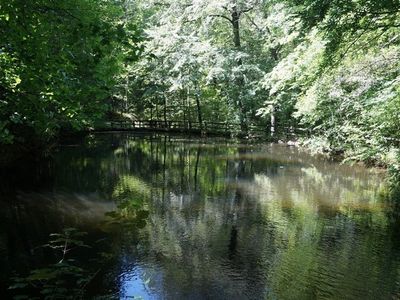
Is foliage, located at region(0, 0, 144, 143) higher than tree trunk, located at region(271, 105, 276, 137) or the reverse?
higher

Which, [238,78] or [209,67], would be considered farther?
[209,67]

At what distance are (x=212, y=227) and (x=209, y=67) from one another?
23.8m

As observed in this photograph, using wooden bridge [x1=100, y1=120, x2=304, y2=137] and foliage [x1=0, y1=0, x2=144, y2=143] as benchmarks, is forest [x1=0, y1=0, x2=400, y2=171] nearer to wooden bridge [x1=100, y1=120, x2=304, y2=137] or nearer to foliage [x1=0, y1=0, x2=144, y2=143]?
foliage [x1=0, y1=0, x2=144, y2=143]

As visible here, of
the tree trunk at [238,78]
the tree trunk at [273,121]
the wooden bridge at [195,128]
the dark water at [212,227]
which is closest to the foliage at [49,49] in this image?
the dark water at [212,227]

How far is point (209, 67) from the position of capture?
32750 millimetres

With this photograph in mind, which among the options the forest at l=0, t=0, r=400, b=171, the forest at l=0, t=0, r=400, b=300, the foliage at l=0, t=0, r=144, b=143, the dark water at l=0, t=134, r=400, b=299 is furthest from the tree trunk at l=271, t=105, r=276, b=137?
the foliage at l=0, t=0, r=144, b=143

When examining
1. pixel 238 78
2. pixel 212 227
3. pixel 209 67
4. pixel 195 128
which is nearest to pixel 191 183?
pixel 212 227

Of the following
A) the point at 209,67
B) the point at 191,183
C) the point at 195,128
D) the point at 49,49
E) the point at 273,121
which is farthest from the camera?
the point at 195,128

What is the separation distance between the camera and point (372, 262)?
8227mm

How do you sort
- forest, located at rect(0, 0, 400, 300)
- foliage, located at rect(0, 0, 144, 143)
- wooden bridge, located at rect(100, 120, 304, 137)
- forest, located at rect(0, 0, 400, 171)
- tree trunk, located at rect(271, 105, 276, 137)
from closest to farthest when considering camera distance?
1. foliage, located at rect(0, 0, 144, 143)
2. forest, located at rect(0, 0, 400, 171)
3. forest, located at rect(0, 0, 400, 300)
4. tree trunk, located at rect(271, 105, 276, 137)
5. wooden bridge, located at rect(100, 120, 304, 137)

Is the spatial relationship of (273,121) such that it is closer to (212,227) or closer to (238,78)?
(238,78)

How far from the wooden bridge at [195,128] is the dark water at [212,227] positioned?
1308 cm

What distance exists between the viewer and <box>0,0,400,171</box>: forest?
5.15 metres

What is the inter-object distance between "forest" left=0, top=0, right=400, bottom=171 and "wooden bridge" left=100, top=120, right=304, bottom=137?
694 millimetres
